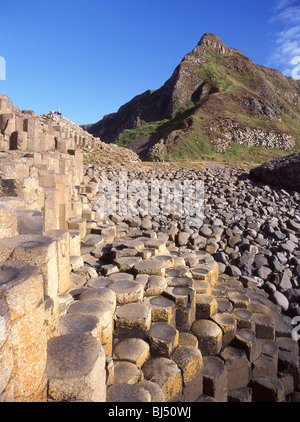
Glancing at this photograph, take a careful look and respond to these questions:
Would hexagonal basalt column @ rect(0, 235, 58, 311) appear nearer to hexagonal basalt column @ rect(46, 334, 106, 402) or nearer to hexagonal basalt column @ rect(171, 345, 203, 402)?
hexagonal basalt column @ rect(46, 334, 106, 402)

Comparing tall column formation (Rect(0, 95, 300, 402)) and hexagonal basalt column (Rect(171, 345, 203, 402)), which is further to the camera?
hexagonal basalt column (Rect(171, 345, 203, 402))

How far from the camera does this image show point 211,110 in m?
32.4

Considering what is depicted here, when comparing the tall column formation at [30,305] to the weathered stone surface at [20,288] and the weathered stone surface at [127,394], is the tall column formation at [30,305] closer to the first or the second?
the weathered stone surface at [20,288]

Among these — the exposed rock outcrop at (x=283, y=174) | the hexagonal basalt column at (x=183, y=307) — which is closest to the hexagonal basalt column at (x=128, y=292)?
the hexagonal basalt column at (x=183, y=307)

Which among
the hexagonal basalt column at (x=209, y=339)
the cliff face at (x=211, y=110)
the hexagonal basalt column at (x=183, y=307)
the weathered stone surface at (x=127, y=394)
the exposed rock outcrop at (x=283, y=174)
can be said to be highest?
the cliff face at (x=211, y=110)

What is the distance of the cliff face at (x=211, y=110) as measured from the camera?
97.4 feet

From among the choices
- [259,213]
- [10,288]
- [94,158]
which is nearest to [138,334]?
[10,288]

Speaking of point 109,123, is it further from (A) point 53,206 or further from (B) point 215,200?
(A) point 53,206

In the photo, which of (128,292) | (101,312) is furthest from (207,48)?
(101,312)

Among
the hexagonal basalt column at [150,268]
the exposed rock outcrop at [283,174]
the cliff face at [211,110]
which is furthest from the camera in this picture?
the cliff face at [211,110]

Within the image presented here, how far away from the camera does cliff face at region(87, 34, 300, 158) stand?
29688 millimetres

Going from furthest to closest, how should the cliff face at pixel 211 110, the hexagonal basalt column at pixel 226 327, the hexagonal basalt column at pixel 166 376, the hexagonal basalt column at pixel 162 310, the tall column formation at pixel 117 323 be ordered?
the cliff face at pixel 211 110 → the hexagonal basalt column at pixel 226 327 → the hexagonal basalt column at pixel 162 310 → the hexagonal basalt column at pixel 166 376 → the tall column formation at pixel 117 323

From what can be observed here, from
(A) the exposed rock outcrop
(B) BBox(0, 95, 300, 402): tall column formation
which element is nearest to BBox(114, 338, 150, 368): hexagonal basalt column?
(B) BBox(0, 95, 300, 402): tall column formation

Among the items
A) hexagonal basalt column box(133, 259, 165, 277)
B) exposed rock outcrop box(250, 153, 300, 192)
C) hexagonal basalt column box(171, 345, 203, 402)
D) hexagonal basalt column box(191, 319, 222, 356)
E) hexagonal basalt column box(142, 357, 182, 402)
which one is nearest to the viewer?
hexagonal basalt column box(142, 357, 182, 402)
